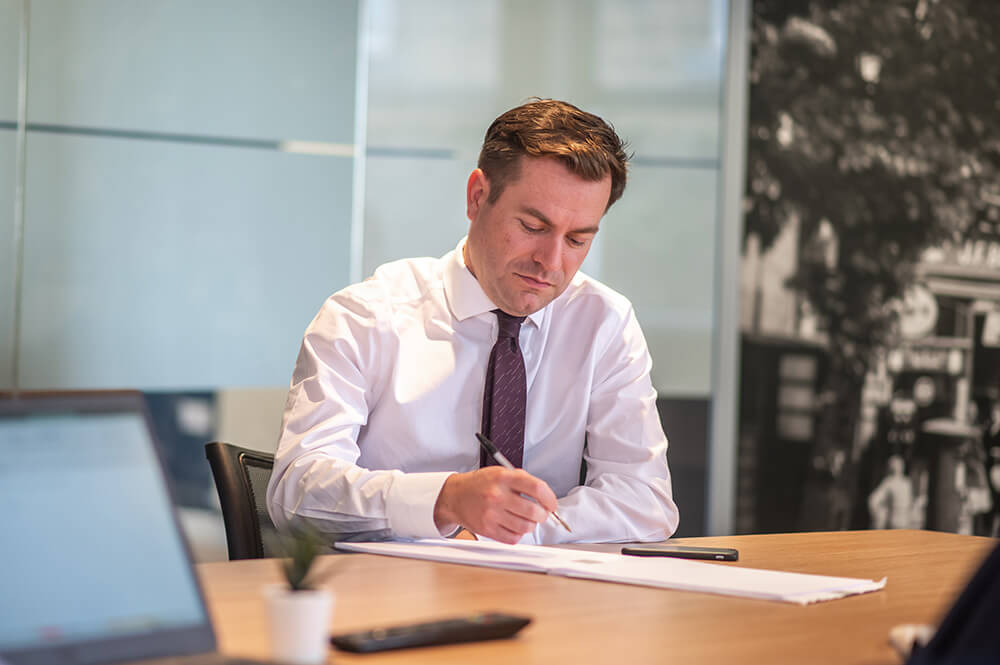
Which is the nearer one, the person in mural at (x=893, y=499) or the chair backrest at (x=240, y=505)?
the chair backrest at (x=240, y=505)

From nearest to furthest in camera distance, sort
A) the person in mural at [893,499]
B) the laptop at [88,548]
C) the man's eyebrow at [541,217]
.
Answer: the laptop at [88,548], the man's eyebrow at [541,217], the person in mural at [893,499]

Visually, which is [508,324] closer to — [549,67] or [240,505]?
[240,505]

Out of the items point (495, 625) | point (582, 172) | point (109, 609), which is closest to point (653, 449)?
point (582, 172)

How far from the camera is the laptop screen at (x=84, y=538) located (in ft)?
3.25

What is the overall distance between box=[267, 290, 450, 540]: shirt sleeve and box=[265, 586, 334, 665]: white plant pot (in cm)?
83

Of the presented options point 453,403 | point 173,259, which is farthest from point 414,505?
point 173,259

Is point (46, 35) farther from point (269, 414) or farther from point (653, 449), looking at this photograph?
point (653, 449)

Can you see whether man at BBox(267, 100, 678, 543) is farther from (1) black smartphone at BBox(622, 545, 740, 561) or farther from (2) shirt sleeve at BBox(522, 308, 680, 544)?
(1) black smartphone at BBox(622, 545, 740, 561)

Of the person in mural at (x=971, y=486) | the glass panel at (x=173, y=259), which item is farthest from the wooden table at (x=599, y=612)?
the person in mural at (x=971, y=486)

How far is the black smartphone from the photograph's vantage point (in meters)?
1.84

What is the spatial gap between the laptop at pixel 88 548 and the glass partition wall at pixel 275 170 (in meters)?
2.49

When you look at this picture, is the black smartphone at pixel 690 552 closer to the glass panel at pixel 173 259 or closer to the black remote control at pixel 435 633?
the black remote control at pixel 435 633

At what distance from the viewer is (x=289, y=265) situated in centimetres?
364

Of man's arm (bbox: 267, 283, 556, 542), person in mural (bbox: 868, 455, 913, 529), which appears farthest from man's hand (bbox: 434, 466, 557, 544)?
person in mural (bbox: 868, 455, 913, 529)
